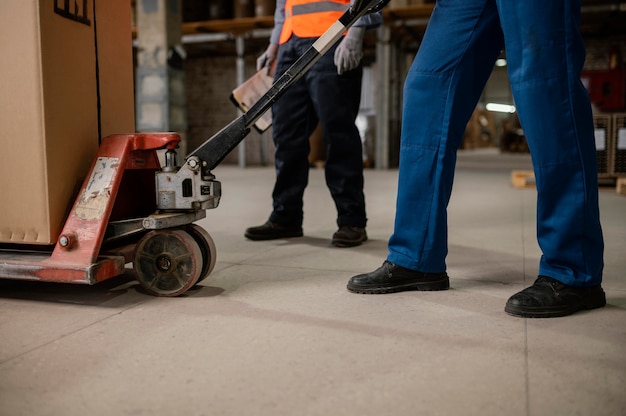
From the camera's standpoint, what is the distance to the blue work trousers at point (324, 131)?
2631 mm

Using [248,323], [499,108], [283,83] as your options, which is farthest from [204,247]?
[499,108]

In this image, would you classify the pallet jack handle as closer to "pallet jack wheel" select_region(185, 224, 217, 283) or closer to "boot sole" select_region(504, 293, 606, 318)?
"pallet jack wheel" select_region(185, 224, 217, 283)

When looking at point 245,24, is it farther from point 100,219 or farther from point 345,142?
point 100,219

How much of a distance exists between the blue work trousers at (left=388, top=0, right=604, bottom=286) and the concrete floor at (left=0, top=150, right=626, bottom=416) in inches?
7.1

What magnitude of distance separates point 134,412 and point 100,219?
778mm

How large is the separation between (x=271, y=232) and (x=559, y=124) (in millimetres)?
1573

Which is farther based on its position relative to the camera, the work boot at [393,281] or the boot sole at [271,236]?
the boot sole at [271,236]

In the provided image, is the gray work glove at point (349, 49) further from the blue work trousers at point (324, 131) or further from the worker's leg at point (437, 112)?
the worker's leg at point (437, 112)

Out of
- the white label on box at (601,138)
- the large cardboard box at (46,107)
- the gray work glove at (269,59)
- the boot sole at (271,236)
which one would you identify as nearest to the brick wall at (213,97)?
the white label on box at (601,138)

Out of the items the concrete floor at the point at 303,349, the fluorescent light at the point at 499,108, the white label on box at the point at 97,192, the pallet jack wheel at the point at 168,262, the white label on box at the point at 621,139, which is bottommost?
the concrete floor at the point at 303,349

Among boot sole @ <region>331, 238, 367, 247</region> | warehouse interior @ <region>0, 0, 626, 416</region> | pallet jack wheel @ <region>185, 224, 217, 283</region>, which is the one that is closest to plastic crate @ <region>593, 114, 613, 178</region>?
warehouse interior @ <region>0, 0, 626, 416</region>

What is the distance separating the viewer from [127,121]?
1.97m

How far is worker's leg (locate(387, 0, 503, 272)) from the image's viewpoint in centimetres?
165

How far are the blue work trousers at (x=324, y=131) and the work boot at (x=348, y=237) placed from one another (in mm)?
42
